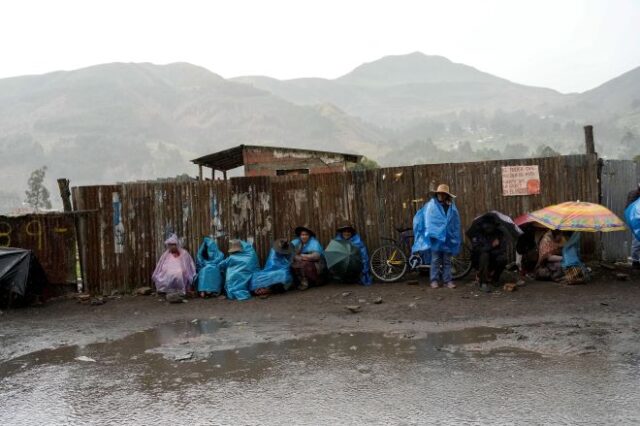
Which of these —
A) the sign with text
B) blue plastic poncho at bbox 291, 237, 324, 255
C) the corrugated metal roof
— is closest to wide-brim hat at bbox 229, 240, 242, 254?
Answer: blue plastic poncho at bbox 291, 237, 324, 255

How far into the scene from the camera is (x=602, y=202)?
984 cm

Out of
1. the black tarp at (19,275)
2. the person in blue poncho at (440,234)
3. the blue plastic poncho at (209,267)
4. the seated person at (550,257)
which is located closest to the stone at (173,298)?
the blue plastic poncho at (209,267)

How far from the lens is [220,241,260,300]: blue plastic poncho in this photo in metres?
8.84

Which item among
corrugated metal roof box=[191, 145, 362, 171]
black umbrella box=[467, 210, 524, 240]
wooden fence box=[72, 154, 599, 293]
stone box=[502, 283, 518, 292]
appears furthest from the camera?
corrugated metal roof box=[191, 145, 362, 171]

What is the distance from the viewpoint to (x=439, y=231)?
28.0 ft

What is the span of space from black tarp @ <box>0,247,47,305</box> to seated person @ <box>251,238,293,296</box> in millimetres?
3688

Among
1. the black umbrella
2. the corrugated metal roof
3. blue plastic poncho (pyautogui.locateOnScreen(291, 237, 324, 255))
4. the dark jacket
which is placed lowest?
blue plastic poncho (pyautogui.locateOnScreen(291, 237, 324, 255))

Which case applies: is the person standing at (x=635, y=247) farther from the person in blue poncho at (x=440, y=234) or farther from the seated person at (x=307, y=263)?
the seated person at (x=307, y=263)

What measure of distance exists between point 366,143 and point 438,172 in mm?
153796

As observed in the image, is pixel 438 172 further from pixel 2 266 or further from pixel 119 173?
pixel 119 173

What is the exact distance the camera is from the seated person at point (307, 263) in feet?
29.8


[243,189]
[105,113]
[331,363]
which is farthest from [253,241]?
[105,113]

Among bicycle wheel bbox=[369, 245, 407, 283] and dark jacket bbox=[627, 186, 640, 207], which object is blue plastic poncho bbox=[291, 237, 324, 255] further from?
dark jacket bbox=[627, 186, 640, 207]

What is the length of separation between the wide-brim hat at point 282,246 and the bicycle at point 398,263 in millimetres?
1500
